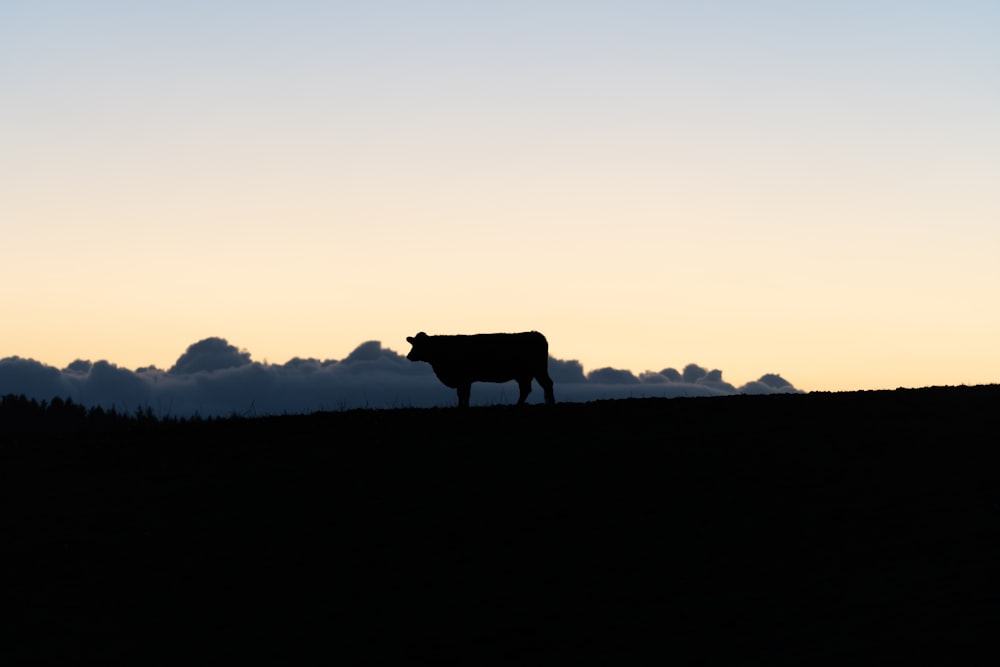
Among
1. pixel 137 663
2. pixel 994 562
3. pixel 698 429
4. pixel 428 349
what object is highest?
Answer: pixel 428 349

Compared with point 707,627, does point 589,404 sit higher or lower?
higher

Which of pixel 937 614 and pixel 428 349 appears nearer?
pixel 937 614

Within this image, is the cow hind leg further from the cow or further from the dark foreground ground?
the dark foreground ground

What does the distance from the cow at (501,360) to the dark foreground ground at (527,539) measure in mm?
5583

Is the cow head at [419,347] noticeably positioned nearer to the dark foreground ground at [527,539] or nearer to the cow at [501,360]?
the cow at [501,360]

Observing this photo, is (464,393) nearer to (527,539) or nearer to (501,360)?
(501,360)

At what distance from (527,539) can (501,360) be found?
→ 13.2 m

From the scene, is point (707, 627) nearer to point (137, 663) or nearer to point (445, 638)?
point (445, 638)

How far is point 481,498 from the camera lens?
18.2 m

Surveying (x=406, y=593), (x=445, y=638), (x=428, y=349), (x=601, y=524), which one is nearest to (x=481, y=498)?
(x=601, y=524)

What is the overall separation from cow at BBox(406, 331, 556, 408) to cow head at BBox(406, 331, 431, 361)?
2.43 feet

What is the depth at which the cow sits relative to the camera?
29.5m

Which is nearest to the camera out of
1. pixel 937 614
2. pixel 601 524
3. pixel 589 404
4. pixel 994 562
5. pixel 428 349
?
pixel 937 614

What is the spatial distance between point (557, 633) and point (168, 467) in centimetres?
1004
